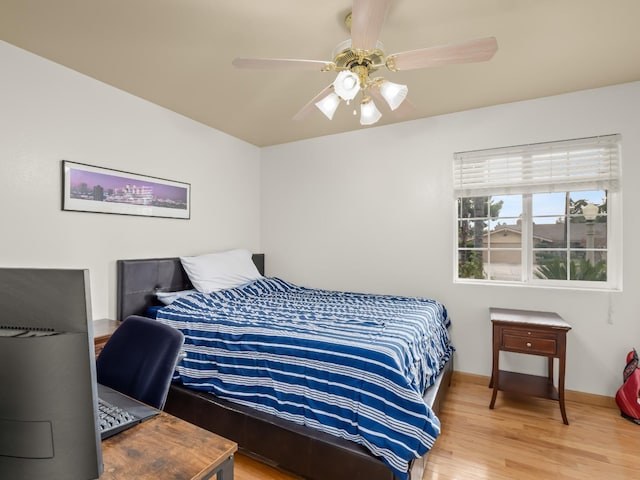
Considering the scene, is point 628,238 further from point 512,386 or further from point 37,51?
point 37,51

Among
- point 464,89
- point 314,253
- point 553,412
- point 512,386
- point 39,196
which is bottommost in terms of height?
point 553,412

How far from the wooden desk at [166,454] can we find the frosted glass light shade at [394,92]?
1.74 meters

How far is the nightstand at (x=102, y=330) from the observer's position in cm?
209

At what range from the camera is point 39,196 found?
2.25 m

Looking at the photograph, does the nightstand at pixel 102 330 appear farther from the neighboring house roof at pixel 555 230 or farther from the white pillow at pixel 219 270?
the neighboring house roof at pixel 555 230

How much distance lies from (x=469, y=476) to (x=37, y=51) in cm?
366

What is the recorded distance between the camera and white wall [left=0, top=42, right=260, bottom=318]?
7.00 feet

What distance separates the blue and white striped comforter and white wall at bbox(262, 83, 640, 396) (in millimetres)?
682

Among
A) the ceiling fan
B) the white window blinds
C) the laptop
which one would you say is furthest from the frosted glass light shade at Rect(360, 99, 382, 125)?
the laptop

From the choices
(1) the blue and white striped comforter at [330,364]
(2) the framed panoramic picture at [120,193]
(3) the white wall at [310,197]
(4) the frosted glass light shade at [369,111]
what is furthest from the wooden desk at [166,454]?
(2) the framed panoramic picture at [120,193]

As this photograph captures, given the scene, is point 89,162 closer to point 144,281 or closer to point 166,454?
point 144,281

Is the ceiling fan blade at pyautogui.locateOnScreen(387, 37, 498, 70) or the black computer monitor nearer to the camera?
the black computer monitor

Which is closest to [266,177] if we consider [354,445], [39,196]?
[39,196]

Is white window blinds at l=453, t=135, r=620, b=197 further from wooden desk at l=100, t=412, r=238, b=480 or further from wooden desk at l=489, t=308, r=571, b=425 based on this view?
wooden desk at l=100, t=412, r=238, b=480
